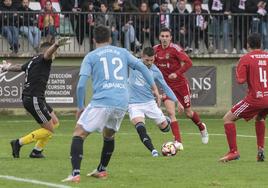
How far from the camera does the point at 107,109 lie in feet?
38.7

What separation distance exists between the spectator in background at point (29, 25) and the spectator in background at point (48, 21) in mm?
191

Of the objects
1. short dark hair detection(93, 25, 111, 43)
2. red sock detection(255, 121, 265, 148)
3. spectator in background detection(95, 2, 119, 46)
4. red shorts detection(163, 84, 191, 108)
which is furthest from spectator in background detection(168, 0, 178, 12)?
short dark hair detection(93, 25, 111, 43)

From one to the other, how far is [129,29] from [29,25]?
3.32 m

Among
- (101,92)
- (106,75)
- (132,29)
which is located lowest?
(132,29)

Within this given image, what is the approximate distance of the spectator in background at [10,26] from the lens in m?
28.2

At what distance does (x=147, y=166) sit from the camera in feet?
45.6

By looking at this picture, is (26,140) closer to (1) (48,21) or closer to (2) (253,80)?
(2) (253,80)

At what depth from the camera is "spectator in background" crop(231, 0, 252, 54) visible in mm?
30250

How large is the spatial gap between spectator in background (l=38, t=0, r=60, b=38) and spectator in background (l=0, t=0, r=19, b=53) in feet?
2.68

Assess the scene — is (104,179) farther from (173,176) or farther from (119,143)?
(119,143)

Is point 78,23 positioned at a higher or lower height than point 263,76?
lower

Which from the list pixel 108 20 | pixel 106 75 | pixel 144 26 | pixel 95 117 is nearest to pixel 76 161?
pixel 95 117

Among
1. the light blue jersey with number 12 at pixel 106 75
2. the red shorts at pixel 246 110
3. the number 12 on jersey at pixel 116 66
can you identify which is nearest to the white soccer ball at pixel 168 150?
the red shorts at pixel 246 110

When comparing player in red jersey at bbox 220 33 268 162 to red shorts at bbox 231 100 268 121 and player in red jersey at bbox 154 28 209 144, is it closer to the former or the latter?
red shorts at bbox 231 100 268 121
